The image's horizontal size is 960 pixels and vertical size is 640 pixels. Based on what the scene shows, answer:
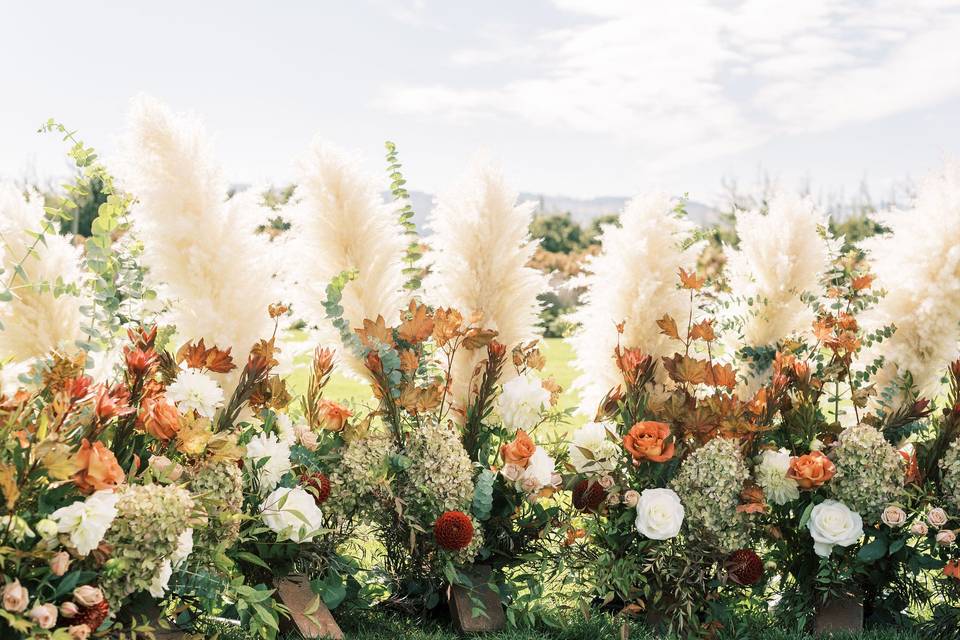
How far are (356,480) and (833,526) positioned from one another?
5.07 ft

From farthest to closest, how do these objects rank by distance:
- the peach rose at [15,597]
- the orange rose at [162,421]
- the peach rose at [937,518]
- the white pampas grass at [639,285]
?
1. the white pampas grass at [639,285]
2. the peach rose at [937,518]
3. the orange rose at [162,421]
4. the peach rose at [15,597]

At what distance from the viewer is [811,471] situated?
111 inches

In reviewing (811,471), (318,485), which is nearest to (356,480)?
(318,485)

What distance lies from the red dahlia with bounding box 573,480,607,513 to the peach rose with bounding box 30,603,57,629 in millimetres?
1662

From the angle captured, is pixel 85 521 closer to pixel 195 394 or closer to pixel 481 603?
pixel 195 394

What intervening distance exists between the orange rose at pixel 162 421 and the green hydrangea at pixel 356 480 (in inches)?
22.6

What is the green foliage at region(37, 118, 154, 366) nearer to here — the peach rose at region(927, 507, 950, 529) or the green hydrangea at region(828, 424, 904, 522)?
the green hydrangea at region(828, 424, 904, 522)

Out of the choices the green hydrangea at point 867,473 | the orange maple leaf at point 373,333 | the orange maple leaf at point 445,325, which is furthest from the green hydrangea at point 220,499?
the green hydrangea at point 867,473

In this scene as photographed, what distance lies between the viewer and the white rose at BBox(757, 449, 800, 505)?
9.43ft

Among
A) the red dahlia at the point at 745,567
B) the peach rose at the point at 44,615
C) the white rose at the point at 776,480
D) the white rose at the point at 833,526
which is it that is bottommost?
the red dahlia at the point at 745,567

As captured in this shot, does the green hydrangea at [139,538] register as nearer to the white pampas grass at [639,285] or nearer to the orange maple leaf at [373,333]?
the orange maple leaf at [373,333]

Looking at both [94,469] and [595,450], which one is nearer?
[94,469]

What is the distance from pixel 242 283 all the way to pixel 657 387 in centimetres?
156

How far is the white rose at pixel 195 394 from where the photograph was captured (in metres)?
2.59
